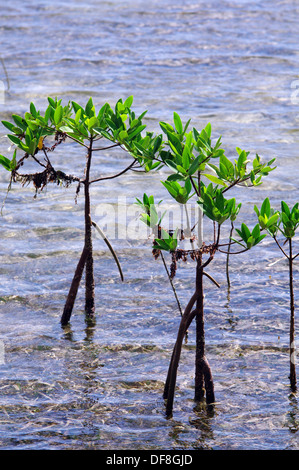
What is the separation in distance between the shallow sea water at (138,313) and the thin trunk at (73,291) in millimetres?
91

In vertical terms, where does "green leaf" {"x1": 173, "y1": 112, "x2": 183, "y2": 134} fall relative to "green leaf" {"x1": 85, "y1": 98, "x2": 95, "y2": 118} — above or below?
below

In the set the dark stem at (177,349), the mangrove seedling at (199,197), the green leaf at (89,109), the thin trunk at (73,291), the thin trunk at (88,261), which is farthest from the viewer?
the thin trunk at (73,291)

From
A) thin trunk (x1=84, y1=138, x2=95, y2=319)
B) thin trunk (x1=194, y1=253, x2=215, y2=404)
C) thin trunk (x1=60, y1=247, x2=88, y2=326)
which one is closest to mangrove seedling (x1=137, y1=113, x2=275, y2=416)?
thin trunk (x1=194, y1=253, x2=215, y2=404)

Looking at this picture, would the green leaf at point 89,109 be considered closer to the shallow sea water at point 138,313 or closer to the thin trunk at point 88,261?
the thin trunk at point 88,261

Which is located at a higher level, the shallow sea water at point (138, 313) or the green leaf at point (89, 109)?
the green leaf at point (89, 109)

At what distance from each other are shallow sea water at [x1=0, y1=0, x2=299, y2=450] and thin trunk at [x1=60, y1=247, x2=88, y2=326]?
0.09 meters

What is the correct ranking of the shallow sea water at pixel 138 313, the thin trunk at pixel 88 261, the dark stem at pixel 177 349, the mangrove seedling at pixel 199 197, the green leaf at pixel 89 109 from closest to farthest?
the mangrove seedling at pixel 199 197 < the dark stem at pixel 177 349 < the shallow sea water at pixel 138 313 < the green leaf at pixel 89 109 < the thin trunk at pixel 88 261

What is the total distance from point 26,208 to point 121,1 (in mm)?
12328

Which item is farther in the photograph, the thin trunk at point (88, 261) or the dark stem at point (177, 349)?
the thin trunk at point (88, 261)

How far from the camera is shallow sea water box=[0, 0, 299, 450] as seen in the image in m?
3.89

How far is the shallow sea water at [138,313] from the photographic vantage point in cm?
389

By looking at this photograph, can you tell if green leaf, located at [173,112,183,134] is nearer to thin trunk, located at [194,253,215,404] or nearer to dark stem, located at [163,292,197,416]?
thin trunk, located at [194,253,215,404]

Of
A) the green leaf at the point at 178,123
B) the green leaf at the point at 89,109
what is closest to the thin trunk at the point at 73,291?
the green leaf at the point at 89,109

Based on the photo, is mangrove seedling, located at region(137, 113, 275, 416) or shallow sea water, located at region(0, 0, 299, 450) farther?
shallow sea water, located at region(0, 0, 299, 450)
